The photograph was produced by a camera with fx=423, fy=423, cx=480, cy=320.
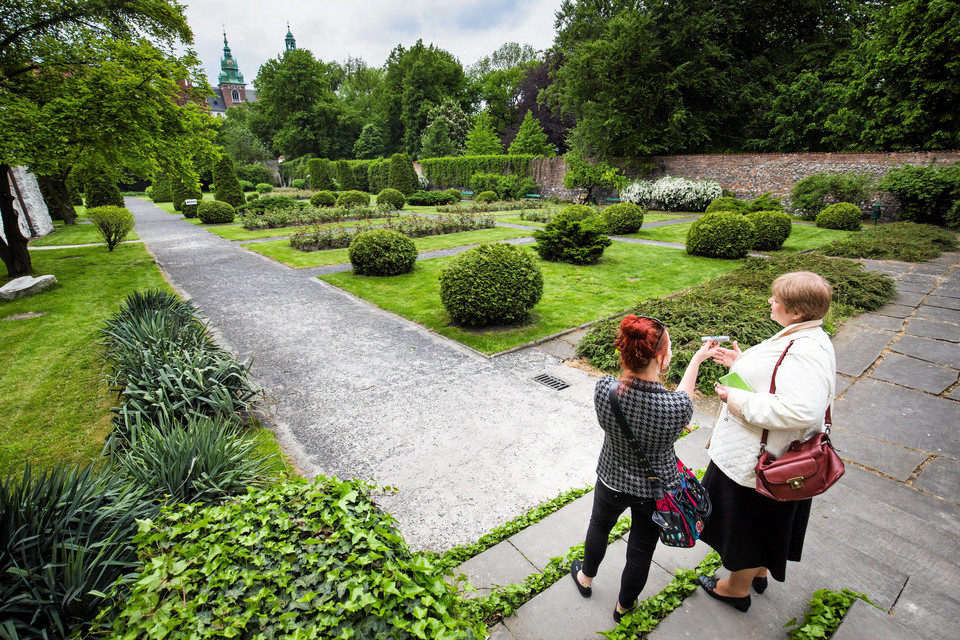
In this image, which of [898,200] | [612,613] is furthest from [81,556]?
[898,200]

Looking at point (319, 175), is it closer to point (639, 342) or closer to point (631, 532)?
point (639, 342)

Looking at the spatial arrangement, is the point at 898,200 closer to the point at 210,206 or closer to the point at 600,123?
the point at 600,123

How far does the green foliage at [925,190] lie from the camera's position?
14789mm

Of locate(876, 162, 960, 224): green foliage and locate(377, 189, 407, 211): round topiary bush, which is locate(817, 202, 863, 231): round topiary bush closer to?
locate(876, 162, 960, 224): green foliage

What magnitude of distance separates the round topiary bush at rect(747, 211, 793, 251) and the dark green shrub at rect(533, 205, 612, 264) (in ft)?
14.7

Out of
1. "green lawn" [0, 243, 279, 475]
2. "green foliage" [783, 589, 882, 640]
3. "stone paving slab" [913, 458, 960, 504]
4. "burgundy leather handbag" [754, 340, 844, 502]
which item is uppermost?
"burgundy leather handbag" [754, 340, 844, 502]

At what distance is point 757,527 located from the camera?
2.03 meters

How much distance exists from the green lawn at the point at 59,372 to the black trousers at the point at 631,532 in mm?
2896

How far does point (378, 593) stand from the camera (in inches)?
57.2

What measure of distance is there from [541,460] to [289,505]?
223cm

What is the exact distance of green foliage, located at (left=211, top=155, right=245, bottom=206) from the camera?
2348cm

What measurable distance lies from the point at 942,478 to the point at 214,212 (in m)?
24.3

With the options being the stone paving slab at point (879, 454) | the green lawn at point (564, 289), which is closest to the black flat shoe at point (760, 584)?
the stone paving slab at point (879, 454)

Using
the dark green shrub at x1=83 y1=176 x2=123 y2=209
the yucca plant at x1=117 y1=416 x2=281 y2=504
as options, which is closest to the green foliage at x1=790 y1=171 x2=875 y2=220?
the yucca plant at x1=117 y1=416 x2=281 y2=504
